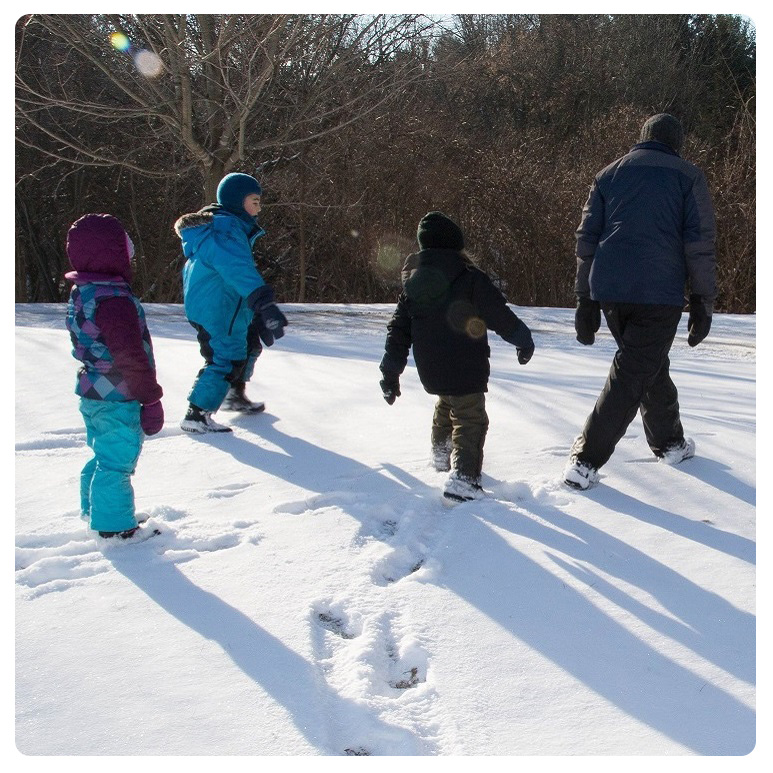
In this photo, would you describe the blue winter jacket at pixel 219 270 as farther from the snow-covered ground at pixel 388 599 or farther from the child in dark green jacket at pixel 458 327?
the child in dark green jacket at pixel 458 327

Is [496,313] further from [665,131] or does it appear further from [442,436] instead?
[665,131]

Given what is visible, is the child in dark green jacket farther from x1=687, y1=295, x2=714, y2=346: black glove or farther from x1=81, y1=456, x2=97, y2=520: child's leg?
x1=81, y1=456, x2=97, y2=520: child's leg

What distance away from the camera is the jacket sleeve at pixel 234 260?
4.59 meters

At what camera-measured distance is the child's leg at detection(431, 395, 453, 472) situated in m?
4.25

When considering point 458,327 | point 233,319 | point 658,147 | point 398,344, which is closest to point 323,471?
point 398,344

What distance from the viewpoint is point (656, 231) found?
3629 millimetres

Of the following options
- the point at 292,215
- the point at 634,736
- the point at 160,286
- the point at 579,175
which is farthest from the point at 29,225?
the point at 634,736

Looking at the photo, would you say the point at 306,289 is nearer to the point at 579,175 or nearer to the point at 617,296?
the point at 579,175

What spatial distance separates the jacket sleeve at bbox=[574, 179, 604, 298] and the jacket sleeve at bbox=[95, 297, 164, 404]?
1915 millimetres

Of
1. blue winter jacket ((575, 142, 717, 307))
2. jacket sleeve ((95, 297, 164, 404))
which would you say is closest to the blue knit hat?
jacket sleeve ((95, 297, 164, 404))

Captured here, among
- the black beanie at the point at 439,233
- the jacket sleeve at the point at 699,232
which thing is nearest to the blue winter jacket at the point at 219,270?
the black beanie at the point at 439,233

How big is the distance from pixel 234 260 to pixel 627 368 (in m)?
2.19

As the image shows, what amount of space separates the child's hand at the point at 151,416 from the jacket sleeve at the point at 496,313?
1.50 metres
